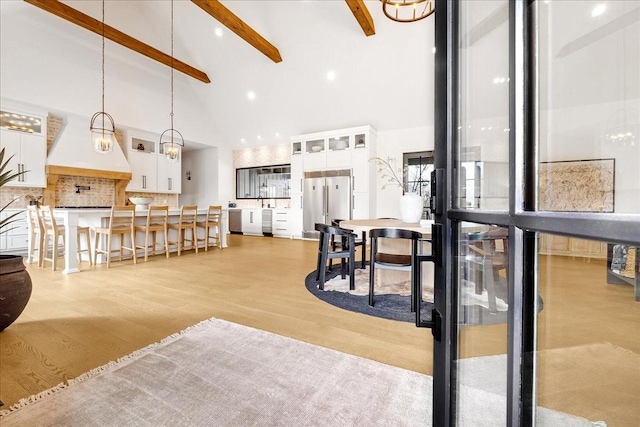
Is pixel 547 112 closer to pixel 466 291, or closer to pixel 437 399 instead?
pixel 466 291

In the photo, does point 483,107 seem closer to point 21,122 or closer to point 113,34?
point 113,34

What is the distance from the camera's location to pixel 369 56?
5.44 meters

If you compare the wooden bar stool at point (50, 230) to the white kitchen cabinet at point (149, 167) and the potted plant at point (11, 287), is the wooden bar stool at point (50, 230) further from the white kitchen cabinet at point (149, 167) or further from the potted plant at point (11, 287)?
the white kitchen cabinet at point (149, 167)

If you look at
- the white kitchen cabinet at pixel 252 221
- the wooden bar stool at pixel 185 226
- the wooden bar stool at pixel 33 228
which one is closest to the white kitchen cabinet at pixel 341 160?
the white kitchen cabinet at pixel 252 221

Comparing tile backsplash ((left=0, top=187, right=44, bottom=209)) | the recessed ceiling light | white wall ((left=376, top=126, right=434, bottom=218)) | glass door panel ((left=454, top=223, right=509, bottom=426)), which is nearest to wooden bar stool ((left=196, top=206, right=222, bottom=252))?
tile backsplash ((left=0, top=187, right=44, bottom=209))

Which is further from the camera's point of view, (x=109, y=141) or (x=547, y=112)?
(x=109, y=141)

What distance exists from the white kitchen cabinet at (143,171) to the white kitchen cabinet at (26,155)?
5.26 ft

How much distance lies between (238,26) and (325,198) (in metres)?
3.80

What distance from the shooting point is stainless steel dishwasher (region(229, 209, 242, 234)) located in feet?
28.2

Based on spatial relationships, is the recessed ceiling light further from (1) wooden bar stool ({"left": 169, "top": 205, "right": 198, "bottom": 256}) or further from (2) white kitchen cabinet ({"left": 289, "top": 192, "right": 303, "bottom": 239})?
(2) white kitchen cabinet ({"left": 289, "top": 192, "right": 303, "bottom": 239})

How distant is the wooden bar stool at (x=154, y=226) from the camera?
4.40 meters

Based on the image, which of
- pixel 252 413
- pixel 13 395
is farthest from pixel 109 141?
pixel 252 413

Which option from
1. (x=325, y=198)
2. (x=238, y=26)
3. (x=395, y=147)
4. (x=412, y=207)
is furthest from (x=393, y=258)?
(x=238, y=26)

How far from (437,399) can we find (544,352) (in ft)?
1.48
